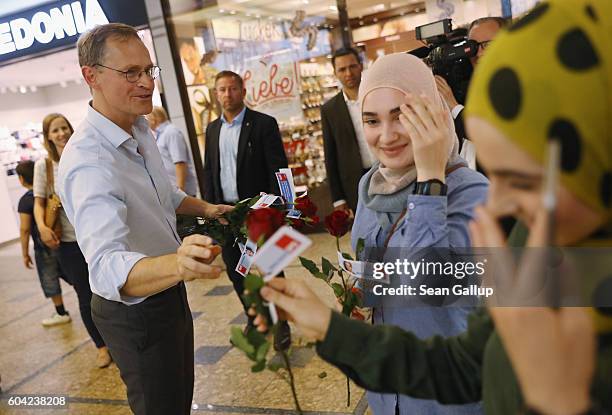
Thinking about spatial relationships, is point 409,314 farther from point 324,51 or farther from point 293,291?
point 324,51

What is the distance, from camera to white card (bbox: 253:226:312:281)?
0.67 meters

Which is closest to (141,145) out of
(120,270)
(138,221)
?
(138,221)

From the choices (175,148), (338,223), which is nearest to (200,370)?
(338,223)

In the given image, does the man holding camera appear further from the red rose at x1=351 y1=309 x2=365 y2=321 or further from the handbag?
the handbag

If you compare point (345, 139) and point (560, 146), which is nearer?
point (560, 146)

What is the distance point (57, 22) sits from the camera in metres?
5.74

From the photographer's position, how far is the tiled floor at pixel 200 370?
2.67 m

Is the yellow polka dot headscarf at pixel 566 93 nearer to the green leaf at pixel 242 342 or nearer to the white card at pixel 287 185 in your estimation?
the green leaf at pixel 242 342

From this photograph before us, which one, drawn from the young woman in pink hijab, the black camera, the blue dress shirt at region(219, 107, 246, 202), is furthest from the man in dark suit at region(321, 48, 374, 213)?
the young woman in pink hijab

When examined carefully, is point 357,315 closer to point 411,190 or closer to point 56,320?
point 411,190

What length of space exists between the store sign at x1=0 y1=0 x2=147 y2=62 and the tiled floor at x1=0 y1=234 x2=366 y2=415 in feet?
9.34

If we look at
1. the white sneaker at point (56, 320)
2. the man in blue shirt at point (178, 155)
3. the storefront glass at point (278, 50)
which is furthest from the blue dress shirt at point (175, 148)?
the white sneaker at point (56, 320)

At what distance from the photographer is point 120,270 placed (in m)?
1.38

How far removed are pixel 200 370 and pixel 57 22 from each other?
4509 mm
